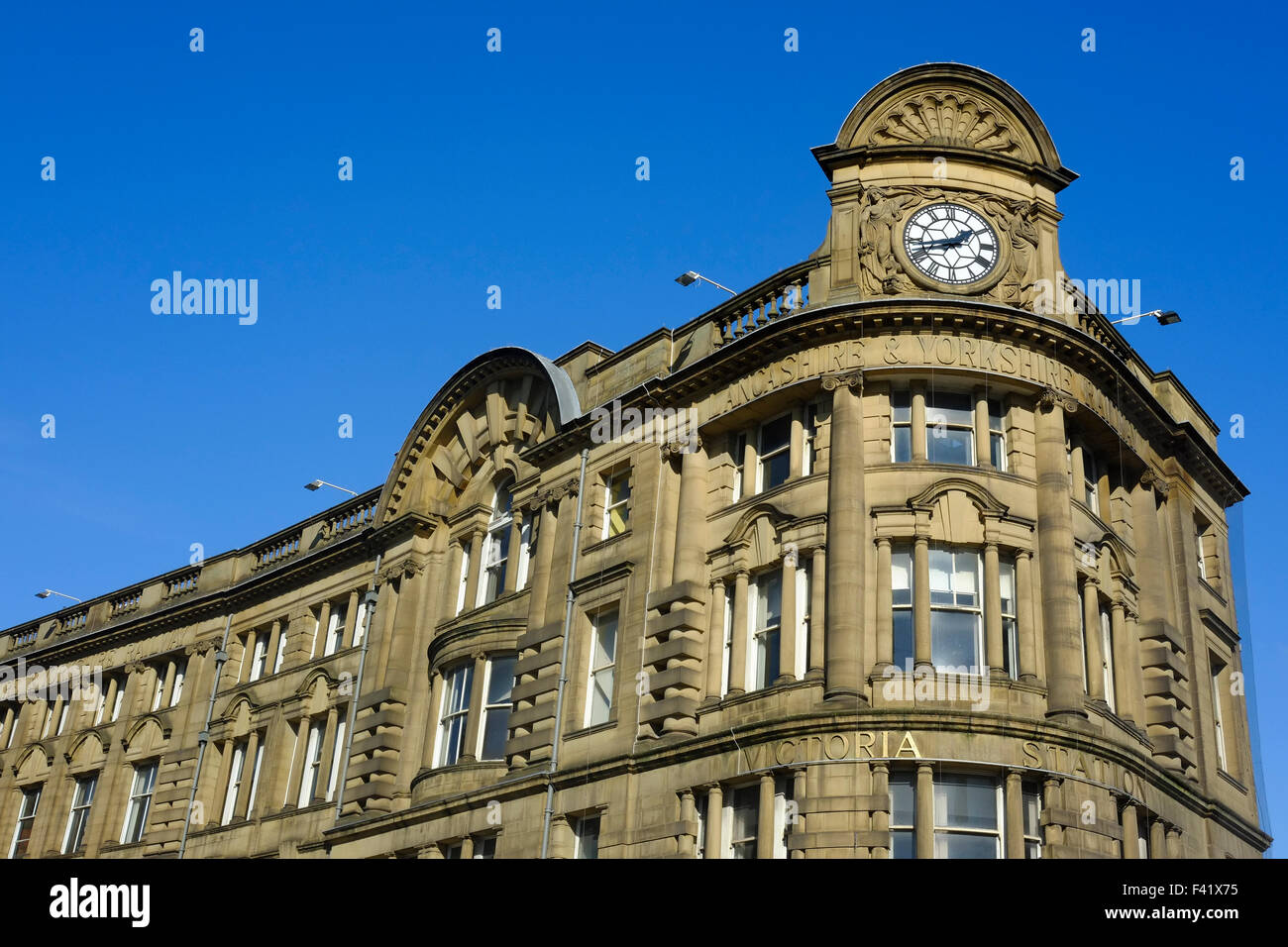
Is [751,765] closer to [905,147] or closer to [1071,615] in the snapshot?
A: [1071,615]

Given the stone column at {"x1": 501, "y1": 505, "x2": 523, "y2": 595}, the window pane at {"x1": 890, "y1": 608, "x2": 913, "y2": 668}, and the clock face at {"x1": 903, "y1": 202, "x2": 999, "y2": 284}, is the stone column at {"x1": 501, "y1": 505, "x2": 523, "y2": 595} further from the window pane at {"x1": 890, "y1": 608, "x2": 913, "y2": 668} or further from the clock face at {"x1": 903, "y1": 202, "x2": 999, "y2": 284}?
the clock face at {"x1": 903, "y1": 202, "x2": 999, "y2": 284}

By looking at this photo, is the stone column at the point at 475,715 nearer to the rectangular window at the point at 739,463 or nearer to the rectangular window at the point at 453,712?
the rectangular window at the point at 453,712

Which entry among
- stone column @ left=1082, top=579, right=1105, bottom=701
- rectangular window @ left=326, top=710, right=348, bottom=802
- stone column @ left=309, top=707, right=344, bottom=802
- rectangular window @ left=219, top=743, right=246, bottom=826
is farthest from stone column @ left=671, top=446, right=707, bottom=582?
rectangular window @ left=219, top=743, right=246, bottom=826

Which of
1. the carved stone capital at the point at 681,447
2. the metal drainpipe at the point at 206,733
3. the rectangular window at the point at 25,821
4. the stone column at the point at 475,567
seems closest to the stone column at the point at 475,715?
the stone column at the point at 475,567

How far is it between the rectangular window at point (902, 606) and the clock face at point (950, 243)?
Answer: 249 inches

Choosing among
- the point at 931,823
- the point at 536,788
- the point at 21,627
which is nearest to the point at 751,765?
the point at 931,823

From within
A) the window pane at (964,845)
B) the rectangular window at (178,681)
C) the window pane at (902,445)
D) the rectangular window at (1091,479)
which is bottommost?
the window pane at (964,845)

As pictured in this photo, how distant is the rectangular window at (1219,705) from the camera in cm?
3406

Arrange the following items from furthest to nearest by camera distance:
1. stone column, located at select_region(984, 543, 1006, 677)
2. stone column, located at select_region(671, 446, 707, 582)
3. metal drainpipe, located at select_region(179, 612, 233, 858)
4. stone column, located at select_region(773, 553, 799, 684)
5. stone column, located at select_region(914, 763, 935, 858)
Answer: metal drainpipe, located at select_region(179, 612, 233, 858) → stone column, located at select_region(671, 446, 707, 582) → stone column, located at select_region(773, 553, 799, 684) → stone column, located at select_region(984, 543, 1006, 677) → stone column, located at select_region(914, 763, 935, 858)

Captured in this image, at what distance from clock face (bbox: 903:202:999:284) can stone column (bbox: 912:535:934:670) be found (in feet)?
20.2

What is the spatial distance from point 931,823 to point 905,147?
594 inches

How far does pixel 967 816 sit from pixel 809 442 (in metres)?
8.85

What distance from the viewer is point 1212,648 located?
115ft

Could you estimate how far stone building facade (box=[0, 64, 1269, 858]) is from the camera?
88.7 feet
